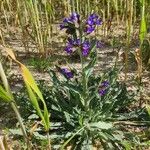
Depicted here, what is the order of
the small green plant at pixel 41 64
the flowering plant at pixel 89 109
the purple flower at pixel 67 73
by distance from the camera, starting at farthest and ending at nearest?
the small green plant at pixel 41 64 → the purple flower at pixel 67 73 → the flowering plant at pixel 89 109

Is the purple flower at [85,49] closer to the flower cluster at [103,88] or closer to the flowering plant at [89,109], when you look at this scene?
the flowering plant at [89,109]

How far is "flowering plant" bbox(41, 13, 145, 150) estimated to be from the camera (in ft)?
8.04

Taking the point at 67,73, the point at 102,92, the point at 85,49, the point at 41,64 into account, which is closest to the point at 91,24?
the point at 85,49

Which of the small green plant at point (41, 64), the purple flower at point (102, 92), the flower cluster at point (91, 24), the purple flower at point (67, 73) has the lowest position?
the small green plant at point (41, 64)

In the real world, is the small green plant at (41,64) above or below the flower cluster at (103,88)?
below

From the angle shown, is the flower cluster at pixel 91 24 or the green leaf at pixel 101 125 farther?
the green leaf at pixel 101 125

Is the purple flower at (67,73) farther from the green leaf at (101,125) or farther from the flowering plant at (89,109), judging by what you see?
the green leaf at (101,125)

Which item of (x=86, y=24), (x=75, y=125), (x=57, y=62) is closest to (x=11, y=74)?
(x=57, y=62)

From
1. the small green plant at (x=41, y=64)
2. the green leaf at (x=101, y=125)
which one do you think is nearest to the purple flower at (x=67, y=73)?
the green leaf at (x=101, y=125)

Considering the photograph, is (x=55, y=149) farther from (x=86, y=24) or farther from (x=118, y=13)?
(x=118, y=13)

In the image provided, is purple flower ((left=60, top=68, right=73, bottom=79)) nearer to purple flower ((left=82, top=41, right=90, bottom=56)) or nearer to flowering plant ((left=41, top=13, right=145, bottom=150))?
flowering plant ((left=41, top=13, right=145, bottom=150))

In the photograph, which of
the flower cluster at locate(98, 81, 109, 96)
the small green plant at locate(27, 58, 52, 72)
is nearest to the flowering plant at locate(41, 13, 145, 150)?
the flower cluster at locate(98, 81, 109, 96)

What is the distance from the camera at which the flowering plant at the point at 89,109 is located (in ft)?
8.04

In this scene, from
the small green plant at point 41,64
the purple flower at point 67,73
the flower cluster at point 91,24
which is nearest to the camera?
the flower cluster at point 91,24
